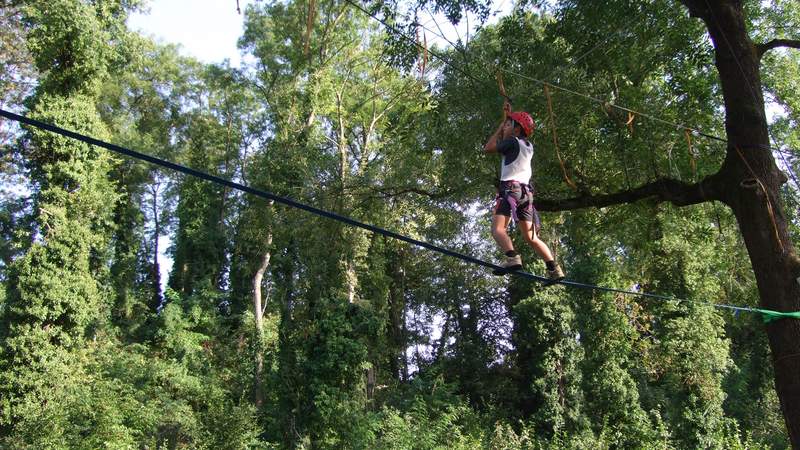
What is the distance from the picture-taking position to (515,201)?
5035mm

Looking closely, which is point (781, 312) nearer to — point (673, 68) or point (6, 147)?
point (673, 68)

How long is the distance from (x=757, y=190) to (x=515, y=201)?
245 centimetres

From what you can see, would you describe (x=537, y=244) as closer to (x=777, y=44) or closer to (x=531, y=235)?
(x=531, y=235)

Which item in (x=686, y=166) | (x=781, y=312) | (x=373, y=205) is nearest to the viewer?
(x=781, y=312)

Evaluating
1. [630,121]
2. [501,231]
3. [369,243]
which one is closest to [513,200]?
[501,231]

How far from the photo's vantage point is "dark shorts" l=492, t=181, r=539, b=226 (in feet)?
16.5

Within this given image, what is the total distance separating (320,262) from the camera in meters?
16.7

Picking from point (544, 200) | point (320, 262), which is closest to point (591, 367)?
point (320, 262)

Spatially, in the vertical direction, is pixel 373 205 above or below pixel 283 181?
below

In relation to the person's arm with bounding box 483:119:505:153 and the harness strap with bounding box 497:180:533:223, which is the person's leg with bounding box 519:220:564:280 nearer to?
the harness strap with bounding box 497:180:533:223

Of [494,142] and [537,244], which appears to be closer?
[537,244]

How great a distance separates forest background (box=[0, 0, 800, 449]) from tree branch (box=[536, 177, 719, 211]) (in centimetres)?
10

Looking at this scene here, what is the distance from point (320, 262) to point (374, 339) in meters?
2.33

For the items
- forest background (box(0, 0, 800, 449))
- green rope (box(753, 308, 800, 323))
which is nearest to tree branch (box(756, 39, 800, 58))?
forest background (box(0, 0, 800, 449))
